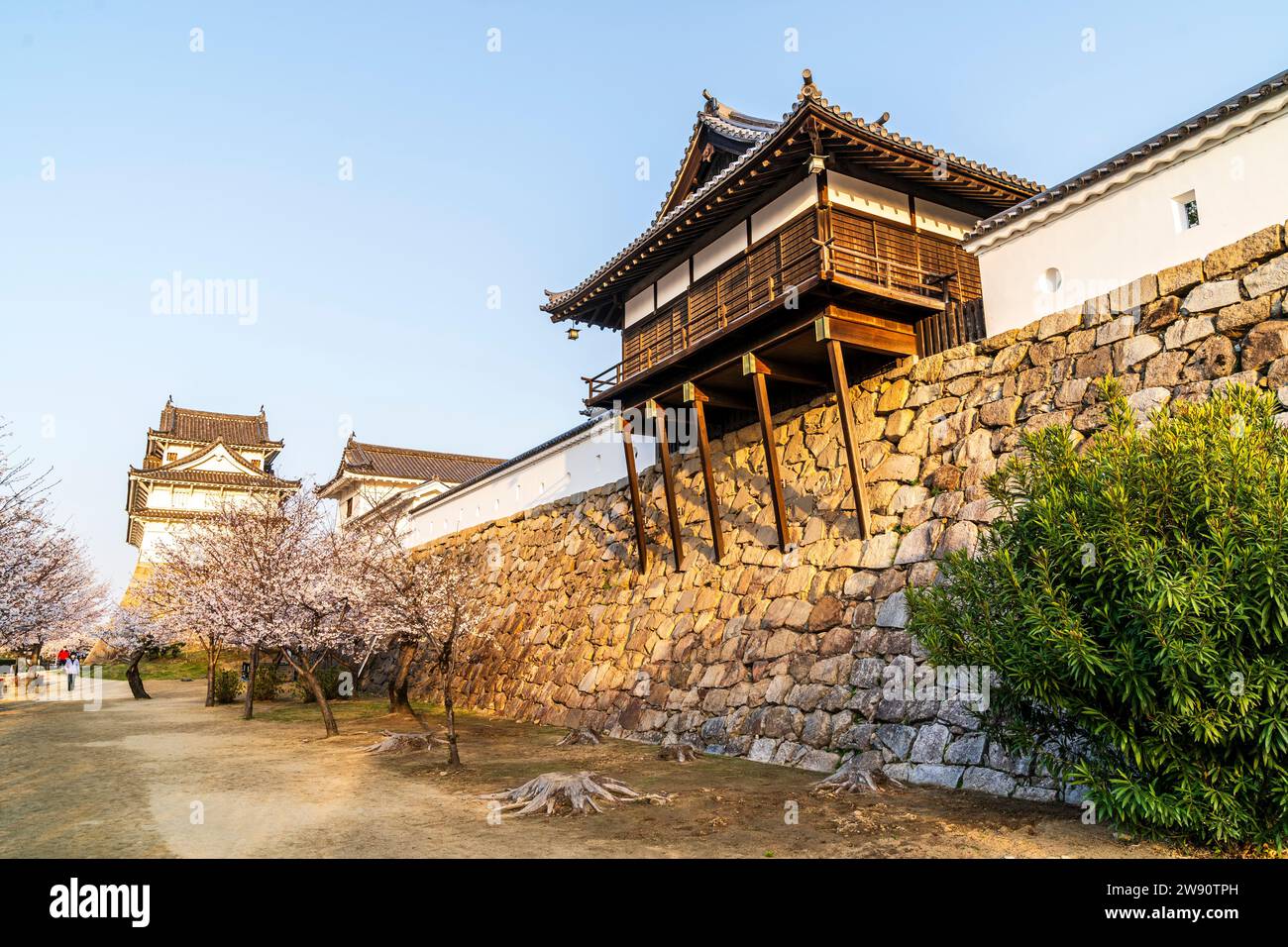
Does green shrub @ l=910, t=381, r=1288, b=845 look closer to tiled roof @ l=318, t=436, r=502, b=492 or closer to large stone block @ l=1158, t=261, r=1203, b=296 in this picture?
large stone block @ l=1158, t=261, r=1203, b=296

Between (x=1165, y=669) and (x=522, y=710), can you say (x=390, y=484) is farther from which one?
(x=1165, y=669)

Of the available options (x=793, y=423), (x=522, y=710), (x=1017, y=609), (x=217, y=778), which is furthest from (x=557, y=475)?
(x=1017, y=609)

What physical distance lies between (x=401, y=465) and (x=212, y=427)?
20714mm

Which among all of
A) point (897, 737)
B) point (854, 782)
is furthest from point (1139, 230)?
point (854, 782)

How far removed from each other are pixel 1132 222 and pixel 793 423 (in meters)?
6.47

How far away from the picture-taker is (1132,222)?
9.89 m

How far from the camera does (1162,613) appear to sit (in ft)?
17.9

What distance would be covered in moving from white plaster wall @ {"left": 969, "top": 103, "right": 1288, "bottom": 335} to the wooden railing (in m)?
0.90

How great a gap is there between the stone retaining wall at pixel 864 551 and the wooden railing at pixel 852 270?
33.0 inches

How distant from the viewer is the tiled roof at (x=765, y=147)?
1145 centimetres

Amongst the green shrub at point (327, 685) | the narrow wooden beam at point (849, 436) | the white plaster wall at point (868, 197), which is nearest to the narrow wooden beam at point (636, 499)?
the narrow wooden beam at point (849, 436)

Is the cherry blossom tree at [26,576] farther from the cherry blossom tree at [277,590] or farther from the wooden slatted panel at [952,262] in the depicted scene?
the wooden slatted panel at [952,262]

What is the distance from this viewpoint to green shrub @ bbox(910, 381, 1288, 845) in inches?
210

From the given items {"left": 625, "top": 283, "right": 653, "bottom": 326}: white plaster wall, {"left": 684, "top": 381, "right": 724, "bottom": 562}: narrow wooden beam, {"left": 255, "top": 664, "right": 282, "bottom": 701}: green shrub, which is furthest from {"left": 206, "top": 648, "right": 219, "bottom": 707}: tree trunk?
{"left": 684, "top": 381, "right": 724, "bottom": 562}: narrow wooden beam
